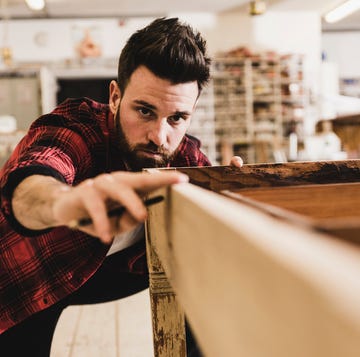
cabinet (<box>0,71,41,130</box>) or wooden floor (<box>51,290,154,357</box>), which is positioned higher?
cabinet (<box>0,71,41,130</box>)

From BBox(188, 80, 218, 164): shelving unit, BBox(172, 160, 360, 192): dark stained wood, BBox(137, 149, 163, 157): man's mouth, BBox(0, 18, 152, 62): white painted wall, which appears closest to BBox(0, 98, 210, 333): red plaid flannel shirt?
BBox(137, 149, 163, 157): man's mouth

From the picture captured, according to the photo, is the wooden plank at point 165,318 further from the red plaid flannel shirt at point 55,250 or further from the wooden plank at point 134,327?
the wooden plank at point 134,327

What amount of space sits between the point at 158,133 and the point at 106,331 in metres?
1.36

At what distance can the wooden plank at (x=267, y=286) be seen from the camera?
0.69 ft

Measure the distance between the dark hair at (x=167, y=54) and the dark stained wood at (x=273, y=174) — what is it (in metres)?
0.38

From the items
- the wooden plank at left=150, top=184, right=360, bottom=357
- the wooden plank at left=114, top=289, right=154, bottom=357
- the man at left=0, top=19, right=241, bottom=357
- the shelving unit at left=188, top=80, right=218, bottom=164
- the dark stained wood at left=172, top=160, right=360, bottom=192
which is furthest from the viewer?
the shelving unit at left=188, top=80, right=218, bottom=164

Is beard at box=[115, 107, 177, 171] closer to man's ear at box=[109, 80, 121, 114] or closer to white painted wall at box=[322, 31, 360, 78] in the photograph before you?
man's ear at box=[109, 80, 121, 114]

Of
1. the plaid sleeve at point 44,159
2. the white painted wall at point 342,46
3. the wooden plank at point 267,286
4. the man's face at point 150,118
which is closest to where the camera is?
the wooden plank at point 267,286

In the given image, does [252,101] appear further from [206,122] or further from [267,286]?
[267,286]

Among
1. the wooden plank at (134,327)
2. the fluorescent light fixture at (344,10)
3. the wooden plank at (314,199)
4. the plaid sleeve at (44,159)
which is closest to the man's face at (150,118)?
the plaid sleeve at (44,159)

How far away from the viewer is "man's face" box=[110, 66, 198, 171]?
1303mm

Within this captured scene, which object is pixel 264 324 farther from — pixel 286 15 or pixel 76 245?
pixel 286 15

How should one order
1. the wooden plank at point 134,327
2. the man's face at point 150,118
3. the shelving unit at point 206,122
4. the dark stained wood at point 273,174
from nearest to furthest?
the dark stained wood at point 273,174 < the man's face at point 150,118 < the wooden plank at point 134,327 < the shelving unit at point 206,122

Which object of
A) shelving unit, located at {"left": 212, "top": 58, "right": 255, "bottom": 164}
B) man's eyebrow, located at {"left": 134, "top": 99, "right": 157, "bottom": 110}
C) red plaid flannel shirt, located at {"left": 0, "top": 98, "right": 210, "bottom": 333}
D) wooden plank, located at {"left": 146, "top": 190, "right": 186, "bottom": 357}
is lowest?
wooden plank, located at {"left": 146, "top": 190, "right": 186, "bottom": 357}
